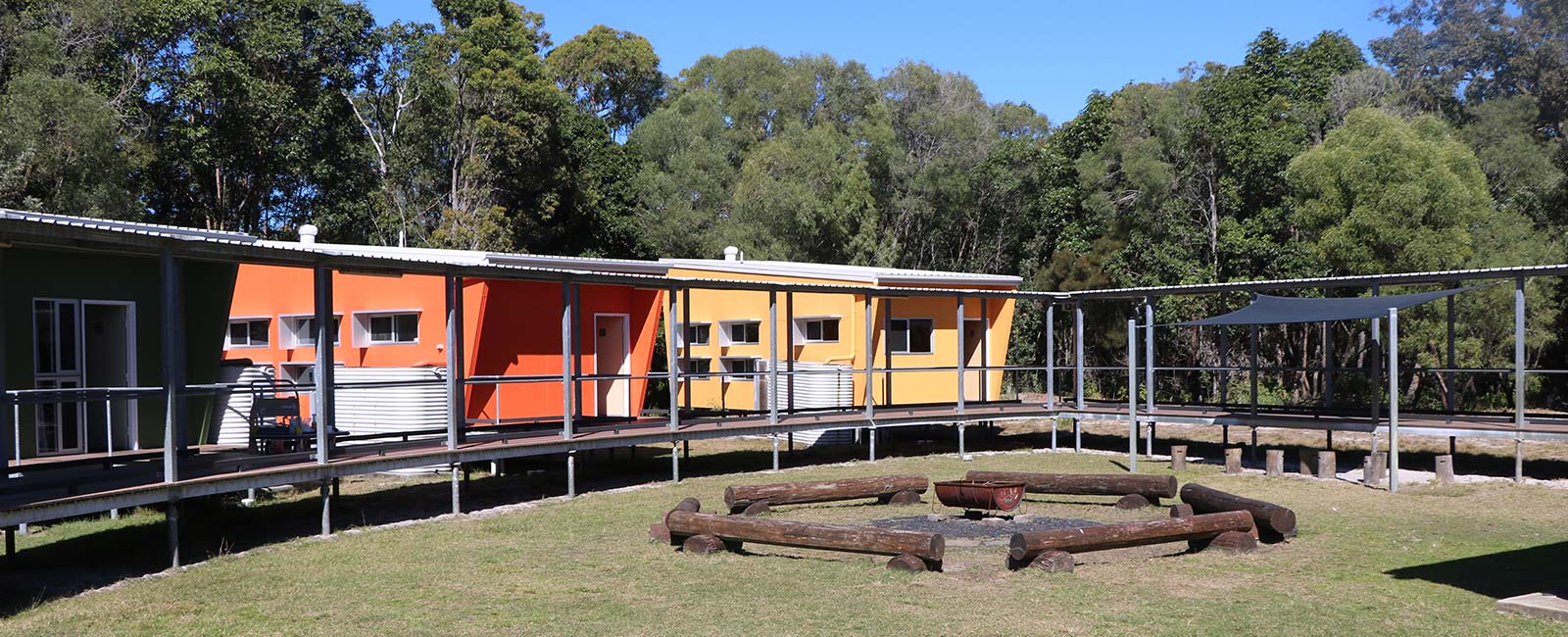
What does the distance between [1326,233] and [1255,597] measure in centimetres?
2064

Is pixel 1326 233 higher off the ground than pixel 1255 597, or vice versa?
pixel 1326 233

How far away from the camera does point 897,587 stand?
31.4 feet

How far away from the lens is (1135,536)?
10656 mm

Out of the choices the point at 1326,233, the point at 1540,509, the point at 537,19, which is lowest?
the point at 1540,509

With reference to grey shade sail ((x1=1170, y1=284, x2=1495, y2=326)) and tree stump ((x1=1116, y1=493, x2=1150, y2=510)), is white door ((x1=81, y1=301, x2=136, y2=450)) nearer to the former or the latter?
tree stump ((x1=1116, y1=493, x2=1150, y2=510))

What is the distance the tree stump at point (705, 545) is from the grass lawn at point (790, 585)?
0.69ft

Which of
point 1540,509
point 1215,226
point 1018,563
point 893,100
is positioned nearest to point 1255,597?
point 1018,563

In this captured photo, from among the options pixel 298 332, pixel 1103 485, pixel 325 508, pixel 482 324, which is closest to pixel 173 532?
pixel 325 508

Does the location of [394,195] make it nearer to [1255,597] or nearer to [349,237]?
[349,237]

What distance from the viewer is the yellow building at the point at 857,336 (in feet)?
71.1

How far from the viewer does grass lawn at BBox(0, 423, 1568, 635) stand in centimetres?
839

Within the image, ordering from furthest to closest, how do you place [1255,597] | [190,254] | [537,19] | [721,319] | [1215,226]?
1. [537,19]
2. [1215,226]
3. [721,319]
4. [190,254]
5. [1255,597]

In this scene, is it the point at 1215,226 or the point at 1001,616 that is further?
the point at 1215,226

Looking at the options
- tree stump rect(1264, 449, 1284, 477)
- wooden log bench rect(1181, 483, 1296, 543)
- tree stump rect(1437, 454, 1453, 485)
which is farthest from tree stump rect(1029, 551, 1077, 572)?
tree stump rect(1437, 454, 1453, 485)
